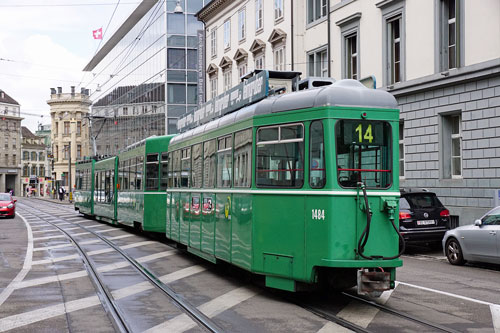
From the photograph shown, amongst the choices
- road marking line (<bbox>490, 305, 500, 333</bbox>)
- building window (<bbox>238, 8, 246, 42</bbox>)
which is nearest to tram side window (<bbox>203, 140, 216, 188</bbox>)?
road marking line (<bbox>490, 305, 500, 333</bbox>)

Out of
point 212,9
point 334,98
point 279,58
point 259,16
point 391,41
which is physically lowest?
point 334,98

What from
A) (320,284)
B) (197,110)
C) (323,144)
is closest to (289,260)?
(320,284)

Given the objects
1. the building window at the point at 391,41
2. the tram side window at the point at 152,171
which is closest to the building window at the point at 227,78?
the building window at the point at 391,41

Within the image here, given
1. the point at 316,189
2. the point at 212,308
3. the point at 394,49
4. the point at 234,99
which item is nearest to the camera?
the point at 316,189

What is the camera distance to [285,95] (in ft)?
31.6

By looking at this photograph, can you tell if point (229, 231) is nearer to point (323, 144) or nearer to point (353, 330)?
point (323, 144)

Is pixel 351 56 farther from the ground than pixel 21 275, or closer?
farther from the ground

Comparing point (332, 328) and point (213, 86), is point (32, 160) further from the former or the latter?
point (332, 328)

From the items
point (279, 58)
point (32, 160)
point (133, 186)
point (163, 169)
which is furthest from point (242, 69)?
point (32, 160)

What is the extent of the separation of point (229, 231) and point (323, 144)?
9.33ft

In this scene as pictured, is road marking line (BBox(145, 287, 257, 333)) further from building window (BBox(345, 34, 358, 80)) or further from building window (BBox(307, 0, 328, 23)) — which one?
building window (BBox(307, 0, 328, 23))

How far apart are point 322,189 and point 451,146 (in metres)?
14.1

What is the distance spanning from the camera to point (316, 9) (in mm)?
30312

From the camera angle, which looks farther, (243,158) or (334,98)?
(243,158)
